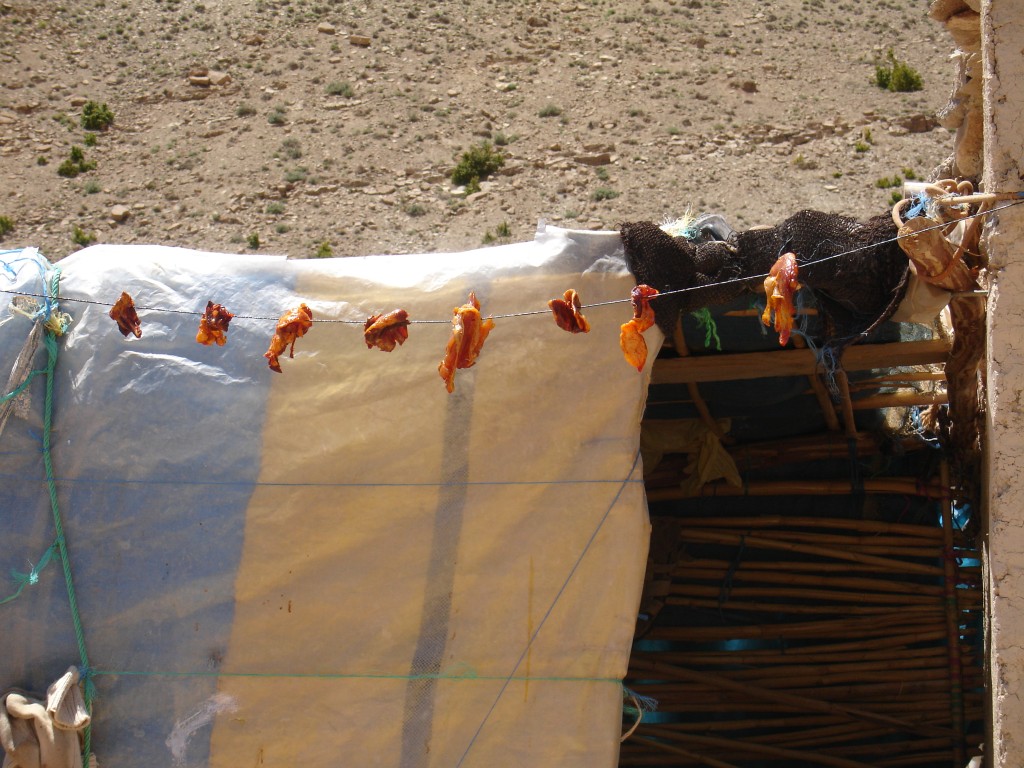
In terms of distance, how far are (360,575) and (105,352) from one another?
105cm

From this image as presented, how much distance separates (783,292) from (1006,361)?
0.66 meters

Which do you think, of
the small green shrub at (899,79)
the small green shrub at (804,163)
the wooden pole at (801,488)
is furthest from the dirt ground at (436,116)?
the wooden pole at (801,488)

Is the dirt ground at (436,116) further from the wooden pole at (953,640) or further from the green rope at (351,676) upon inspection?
the green rope at (351,676)

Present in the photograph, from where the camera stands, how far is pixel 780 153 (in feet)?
41.0

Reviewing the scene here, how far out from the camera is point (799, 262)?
2910mm

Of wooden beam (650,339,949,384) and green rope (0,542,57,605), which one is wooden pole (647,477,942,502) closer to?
wooden beam (650,339,949,384)

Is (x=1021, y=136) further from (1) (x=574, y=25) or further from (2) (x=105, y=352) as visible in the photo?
(1) (x=574, y=25)

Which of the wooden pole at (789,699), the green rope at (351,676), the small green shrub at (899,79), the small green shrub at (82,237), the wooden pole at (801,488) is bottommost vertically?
the wooden pole at (789,699)

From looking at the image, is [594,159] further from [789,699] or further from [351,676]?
[351,676]

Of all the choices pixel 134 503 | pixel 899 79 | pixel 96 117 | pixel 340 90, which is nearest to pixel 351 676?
pixel 134 503

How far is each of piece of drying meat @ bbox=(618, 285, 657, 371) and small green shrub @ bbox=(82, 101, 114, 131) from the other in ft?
41.9

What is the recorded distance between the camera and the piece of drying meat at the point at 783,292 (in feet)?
8.52

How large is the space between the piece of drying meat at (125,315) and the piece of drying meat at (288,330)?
43 centimetres

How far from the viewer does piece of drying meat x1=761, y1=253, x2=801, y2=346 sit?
2596 mm
